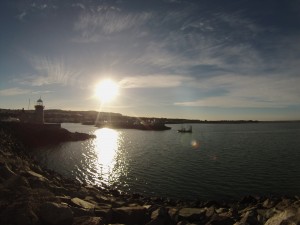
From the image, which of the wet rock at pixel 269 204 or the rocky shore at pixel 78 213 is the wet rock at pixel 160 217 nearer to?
the rocky shore at pixel 78 213

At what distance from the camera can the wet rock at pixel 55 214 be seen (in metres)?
12.9

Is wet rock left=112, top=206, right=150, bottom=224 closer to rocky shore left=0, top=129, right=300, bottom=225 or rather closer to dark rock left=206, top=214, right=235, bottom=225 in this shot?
rocky shore left=0, top=129, right=300, bottom=225

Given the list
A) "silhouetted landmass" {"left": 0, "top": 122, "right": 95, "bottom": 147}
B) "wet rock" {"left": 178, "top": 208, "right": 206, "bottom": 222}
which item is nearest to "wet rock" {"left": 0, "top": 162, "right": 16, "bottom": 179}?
"wet rock" {"left": 178, "top": 208, "right": 206, "bottom": 222}

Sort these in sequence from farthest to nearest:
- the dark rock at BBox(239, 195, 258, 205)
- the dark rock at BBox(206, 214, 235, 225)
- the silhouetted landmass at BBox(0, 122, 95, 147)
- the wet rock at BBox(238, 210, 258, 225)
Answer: the silhouetted landmass at BBox(0, 122, 95, 147) < the dark rock at BBox(239, 195, 258, 205) < the dark rock at BBox(206, 214, 235, 225) < the wet rock at BBox(238, 210, 258, 225)

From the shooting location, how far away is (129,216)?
1491 cm

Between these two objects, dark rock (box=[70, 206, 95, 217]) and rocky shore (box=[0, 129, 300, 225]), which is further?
dark rock (box=[70, 206, 95, 217])

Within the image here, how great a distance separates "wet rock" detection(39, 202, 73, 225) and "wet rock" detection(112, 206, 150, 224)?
238 centimetres

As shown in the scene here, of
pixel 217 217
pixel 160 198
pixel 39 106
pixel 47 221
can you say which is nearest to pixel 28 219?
pixel 47 221

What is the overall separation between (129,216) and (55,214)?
12.0 feet

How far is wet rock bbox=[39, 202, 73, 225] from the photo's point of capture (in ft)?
42.3

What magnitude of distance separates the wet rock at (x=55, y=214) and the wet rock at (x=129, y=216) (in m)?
2.38

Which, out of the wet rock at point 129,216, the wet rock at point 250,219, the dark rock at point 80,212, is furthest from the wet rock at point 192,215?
the dark rock at point 80,212

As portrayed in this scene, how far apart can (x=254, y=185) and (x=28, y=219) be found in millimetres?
24063

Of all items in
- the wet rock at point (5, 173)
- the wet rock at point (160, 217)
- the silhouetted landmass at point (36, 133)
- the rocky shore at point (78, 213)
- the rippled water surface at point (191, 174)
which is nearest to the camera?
the rocky shore at point (78, 213)
